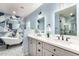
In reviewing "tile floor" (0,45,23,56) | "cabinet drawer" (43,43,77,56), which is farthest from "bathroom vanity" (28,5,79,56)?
"tile floor" (0,45,23,56)

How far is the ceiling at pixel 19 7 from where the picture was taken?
2.04 m

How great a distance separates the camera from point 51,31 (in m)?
2.14

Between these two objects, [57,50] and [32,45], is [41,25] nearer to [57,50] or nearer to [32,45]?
[32,45]

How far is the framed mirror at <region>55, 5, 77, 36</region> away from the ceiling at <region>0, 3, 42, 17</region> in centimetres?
49

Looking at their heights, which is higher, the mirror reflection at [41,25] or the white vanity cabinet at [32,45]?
the mirror reflection at [41,25]

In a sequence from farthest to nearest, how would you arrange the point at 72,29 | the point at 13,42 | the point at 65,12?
the point at 13,42, the point at 65,12, the point at 72,29

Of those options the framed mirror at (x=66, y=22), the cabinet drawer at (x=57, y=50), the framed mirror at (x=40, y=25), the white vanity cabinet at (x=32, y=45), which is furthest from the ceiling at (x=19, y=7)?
the cabinet drawer at (x=57, y=50)

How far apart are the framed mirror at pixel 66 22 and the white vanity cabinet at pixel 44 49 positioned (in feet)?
1.37

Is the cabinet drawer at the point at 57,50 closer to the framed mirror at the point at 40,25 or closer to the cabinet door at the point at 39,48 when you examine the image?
the cabinet door at the point at 39,48

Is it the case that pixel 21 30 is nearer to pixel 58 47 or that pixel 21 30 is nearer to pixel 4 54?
pixel 4 54

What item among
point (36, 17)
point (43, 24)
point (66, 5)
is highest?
point (66, 5)

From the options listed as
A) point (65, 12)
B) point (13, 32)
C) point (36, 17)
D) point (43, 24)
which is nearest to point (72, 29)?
point (65, 12)

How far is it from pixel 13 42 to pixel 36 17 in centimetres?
72

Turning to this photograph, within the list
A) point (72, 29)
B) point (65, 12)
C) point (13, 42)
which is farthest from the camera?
point (13, 42)
